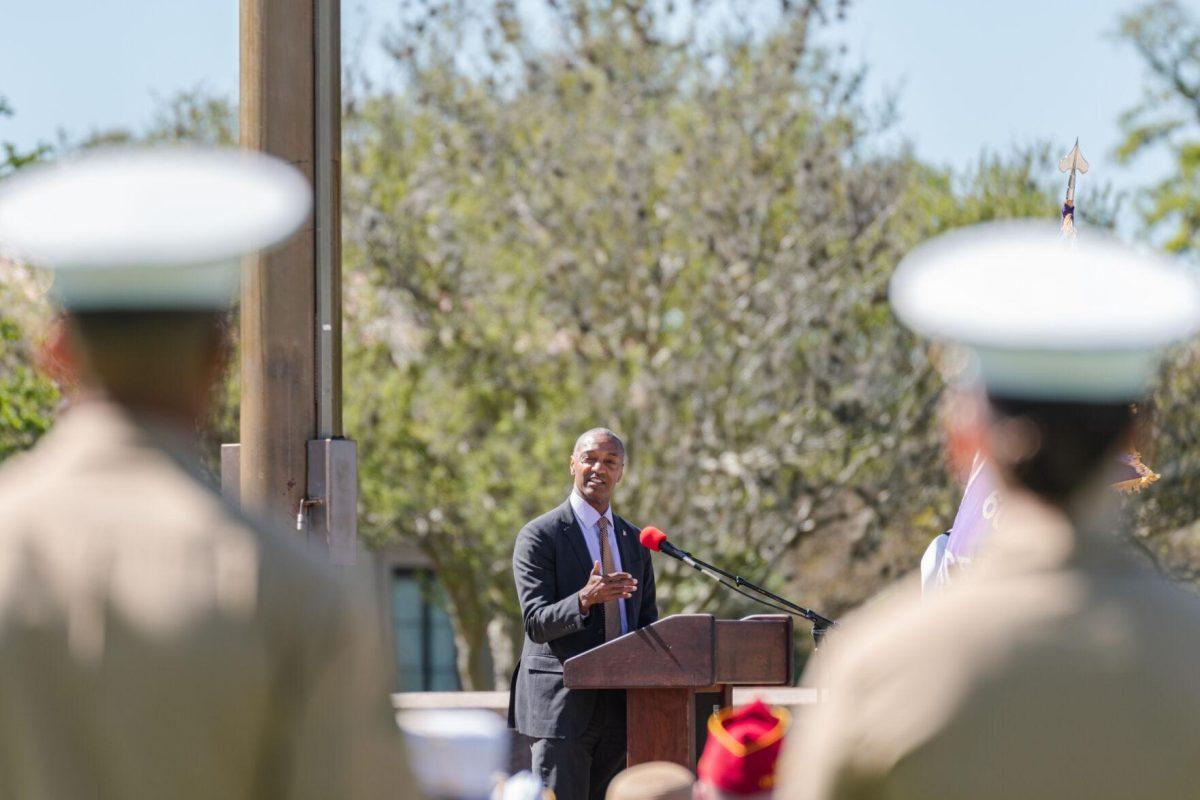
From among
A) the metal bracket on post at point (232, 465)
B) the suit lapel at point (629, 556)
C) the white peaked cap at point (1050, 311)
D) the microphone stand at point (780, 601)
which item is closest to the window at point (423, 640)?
the suit lapel at point (629, 556)

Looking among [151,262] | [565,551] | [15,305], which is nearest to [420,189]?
[15,305]

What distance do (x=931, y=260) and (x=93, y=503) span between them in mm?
927

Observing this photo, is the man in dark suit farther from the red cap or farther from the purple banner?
the red cap

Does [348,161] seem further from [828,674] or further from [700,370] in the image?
[828,674]

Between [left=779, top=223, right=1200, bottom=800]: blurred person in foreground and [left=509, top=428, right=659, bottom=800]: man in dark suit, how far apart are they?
4.65m

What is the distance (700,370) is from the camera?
64.0 ft

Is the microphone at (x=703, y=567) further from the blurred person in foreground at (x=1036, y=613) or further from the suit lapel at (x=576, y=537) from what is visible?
the blurred person in foreground at (x=1036, y=613)

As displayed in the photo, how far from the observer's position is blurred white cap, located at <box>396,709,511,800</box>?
7.46 ft

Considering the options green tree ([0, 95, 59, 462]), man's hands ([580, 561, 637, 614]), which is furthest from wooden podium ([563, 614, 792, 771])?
green tree ([0, 95, 59, 462])

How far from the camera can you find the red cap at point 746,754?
99.3 inches

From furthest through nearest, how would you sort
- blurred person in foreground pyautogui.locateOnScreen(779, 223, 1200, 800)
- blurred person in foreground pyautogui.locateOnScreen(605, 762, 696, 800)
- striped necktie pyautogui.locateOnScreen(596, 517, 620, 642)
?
striped necktie pyautogui.locateOnScreen(596, 517, 620, 642) → blurred person in foreground pyautogui.locateOnScreen(605, 762, 696, 800) → blurred person in foreground pyautogui.locateOnScreen(779, 223, 1200, 800)

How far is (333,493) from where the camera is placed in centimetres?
660

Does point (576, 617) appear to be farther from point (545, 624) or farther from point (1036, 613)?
point (1036, 613)

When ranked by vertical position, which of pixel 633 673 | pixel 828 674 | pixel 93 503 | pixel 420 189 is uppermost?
pixel 420 189
